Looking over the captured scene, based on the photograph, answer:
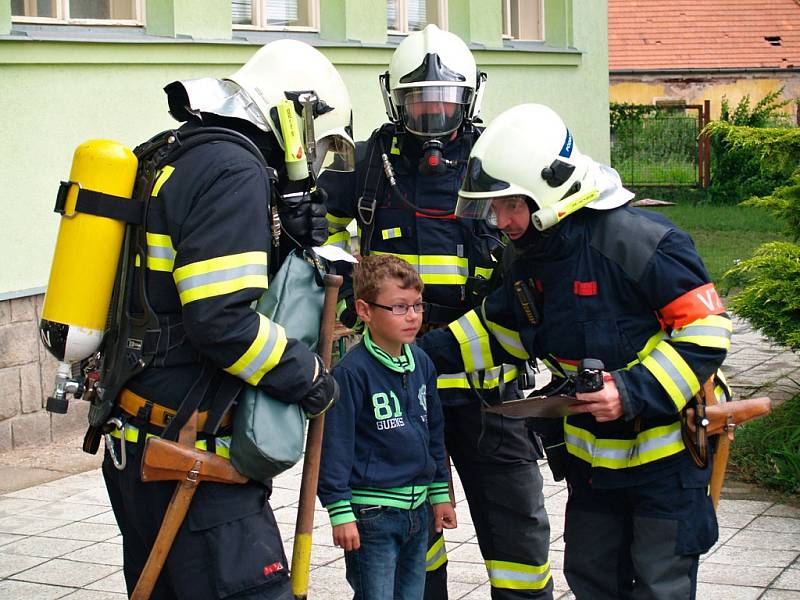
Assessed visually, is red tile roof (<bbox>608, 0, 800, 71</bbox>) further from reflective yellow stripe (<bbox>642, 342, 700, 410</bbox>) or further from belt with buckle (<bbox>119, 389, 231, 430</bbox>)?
belt with buckle (<bbox>119, 389, 231, 430</bbox>)

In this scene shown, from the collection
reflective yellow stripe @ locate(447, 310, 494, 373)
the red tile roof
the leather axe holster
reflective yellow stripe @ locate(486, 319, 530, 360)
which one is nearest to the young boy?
reflective yellow stripe @ locate(447, 310, 494, 373)

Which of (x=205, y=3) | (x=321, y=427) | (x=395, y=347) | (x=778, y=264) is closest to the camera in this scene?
(x=321, y=427)

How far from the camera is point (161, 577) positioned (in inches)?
147

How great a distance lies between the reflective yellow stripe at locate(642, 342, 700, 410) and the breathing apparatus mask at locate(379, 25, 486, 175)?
1536 mm

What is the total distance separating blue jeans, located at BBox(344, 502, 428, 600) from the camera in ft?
14.0

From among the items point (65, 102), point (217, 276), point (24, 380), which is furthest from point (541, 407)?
point (65, 102)

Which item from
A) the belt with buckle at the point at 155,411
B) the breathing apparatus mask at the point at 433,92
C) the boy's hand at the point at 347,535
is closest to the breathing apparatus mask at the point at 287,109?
the belt with buckle at the point at 155,411

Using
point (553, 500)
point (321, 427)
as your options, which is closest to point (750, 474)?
point (553, 500)

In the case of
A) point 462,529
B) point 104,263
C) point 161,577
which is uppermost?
point 104,263

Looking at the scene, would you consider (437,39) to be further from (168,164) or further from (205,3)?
(205,3)

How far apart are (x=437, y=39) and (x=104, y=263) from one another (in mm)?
2143

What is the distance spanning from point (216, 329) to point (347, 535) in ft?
3.50

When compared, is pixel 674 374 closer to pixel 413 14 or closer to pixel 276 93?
pixel 276 93

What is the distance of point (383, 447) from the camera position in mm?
4336
